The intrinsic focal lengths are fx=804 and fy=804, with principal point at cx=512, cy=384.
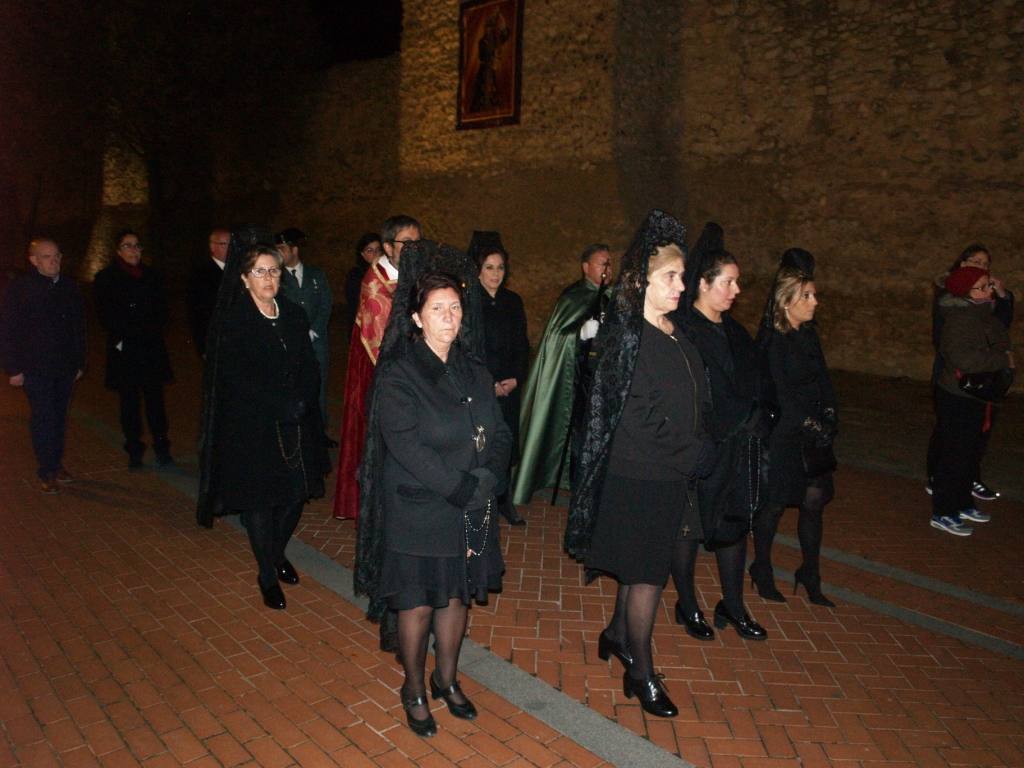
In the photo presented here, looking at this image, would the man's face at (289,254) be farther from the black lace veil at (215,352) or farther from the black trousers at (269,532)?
the black trousers at (269,532)

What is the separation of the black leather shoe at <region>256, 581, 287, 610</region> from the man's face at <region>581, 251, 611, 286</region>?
3.02m

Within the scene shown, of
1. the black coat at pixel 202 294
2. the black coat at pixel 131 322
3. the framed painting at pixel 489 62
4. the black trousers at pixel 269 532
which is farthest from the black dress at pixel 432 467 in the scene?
the framed painting at pixel 489 62

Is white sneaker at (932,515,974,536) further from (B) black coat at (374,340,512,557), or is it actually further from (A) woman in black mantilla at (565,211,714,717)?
(B) black coat at (374,340,512,557)

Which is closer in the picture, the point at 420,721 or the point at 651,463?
the point at 420,721

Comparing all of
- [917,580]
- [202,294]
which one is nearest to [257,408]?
[202,294]

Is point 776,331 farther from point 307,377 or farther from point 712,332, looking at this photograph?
point 307,377

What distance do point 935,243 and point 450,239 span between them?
9135 mm

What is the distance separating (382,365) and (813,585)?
2975 mm

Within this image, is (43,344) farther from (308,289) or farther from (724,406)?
(724,406)

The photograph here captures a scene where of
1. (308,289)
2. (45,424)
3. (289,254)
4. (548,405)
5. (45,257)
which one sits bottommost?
(45,424)

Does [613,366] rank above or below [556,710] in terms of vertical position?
above

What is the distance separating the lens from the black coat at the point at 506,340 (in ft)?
18.4

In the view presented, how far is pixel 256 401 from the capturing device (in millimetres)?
4102

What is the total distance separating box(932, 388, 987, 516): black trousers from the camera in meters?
5.89
